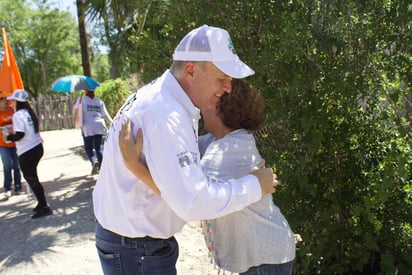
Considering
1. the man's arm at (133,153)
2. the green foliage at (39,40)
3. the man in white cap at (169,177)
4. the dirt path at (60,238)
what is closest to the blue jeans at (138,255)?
the man in white cap at (169,177)

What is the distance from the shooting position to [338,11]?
271 cm

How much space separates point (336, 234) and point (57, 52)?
35096 mm

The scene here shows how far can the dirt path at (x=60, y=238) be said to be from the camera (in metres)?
4.55

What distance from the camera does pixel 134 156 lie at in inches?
64.2

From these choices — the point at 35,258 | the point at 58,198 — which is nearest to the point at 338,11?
the point at 35,258

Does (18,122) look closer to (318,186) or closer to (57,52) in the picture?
(318,186)

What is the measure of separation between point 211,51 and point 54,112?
71.3 ft

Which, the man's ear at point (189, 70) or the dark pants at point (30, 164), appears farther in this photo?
the dark pants at point (30, 164)

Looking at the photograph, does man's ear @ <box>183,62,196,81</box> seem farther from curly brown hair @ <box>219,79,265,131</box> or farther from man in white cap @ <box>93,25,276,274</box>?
curly brown hair @ <box>219,79,265,131</box>

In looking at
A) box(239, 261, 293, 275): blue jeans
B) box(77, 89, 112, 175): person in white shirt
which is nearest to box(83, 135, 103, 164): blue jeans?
box(77, 89, 112, 175): person in white shirt

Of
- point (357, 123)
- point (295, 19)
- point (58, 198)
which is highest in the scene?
point (295, 19)

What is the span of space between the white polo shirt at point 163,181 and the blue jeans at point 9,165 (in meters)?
6.62

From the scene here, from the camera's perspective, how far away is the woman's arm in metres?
1.62

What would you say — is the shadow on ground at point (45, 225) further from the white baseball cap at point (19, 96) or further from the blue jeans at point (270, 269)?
the blue jeans at point (270, 269)
